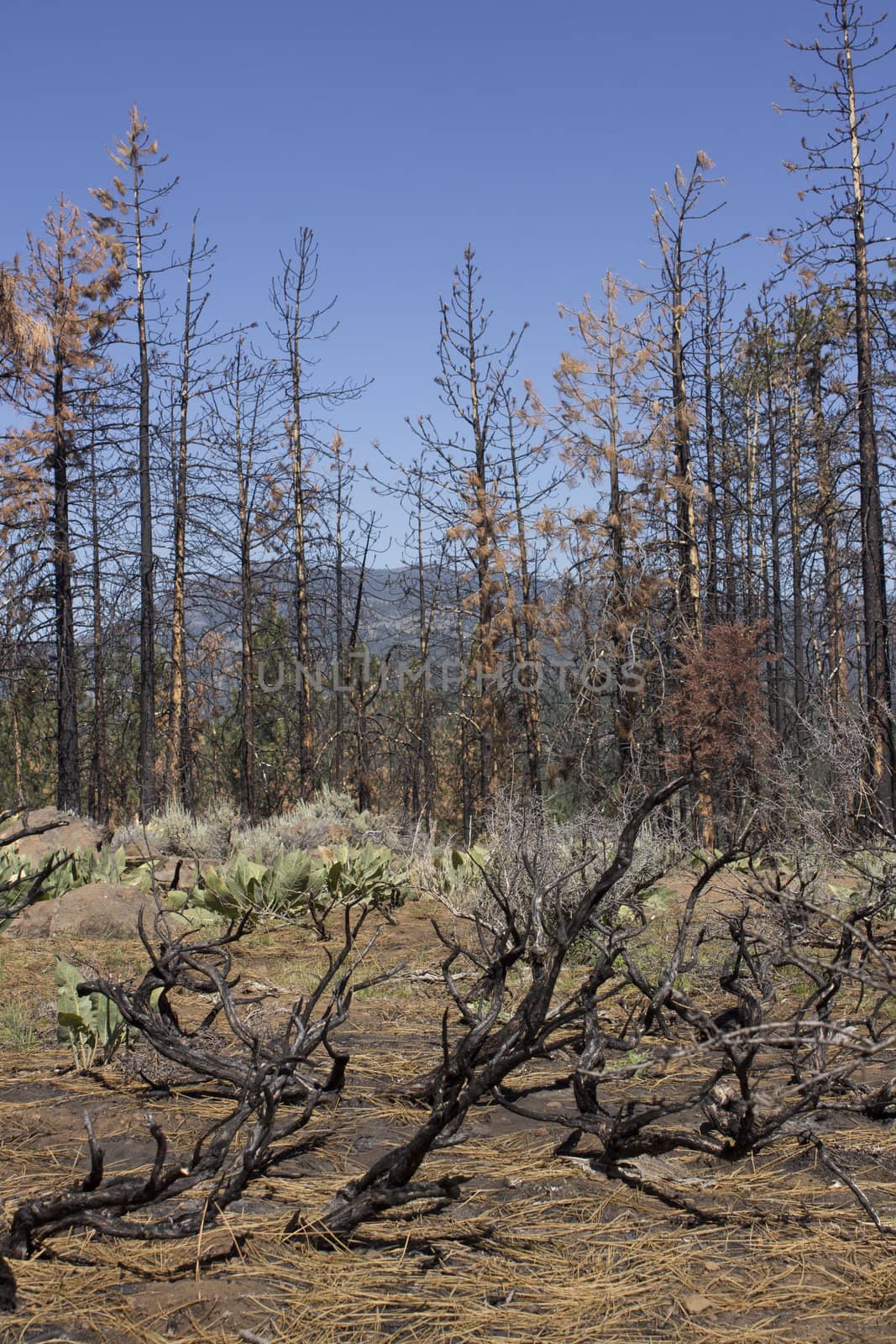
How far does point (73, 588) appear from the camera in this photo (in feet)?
53.5

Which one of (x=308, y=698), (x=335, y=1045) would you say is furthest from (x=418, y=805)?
(x=335, y=1045)

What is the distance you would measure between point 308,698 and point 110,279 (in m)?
7.90

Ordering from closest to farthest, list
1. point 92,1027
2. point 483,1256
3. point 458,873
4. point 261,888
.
Result: point 483,1256, point 92,1027, point 261,888, point 458,873

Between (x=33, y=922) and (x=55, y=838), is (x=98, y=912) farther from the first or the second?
(x=55, y=838)

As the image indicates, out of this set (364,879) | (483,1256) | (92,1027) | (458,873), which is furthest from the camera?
(458,873)

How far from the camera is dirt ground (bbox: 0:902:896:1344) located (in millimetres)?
2131

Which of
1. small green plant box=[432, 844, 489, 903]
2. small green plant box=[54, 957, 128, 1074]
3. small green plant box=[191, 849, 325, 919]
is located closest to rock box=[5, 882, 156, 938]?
small green plant box=[191, 849, 325, 919]

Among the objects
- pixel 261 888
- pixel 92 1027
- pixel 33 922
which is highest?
pixel 92 1027

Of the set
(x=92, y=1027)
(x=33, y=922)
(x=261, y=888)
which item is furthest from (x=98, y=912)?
(x=92, y=1027)

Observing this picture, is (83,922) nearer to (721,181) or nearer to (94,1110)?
(94,1110)

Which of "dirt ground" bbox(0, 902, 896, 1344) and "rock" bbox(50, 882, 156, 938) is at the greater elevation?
"dirt ground" bbox(0, 902, 896, 1344)

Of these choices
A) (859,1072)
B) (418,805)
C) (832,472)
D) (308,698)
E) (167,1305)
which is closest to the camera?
(167,1305)

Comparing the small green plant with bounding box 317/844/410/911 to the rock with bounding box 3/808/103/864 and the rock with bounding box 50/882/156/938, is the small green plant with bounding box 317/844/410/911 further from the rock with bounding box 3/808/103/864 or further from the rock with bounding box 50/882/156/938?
the rock with bounding box 3/808/103/864

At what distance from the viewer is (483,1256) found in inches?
96.0
